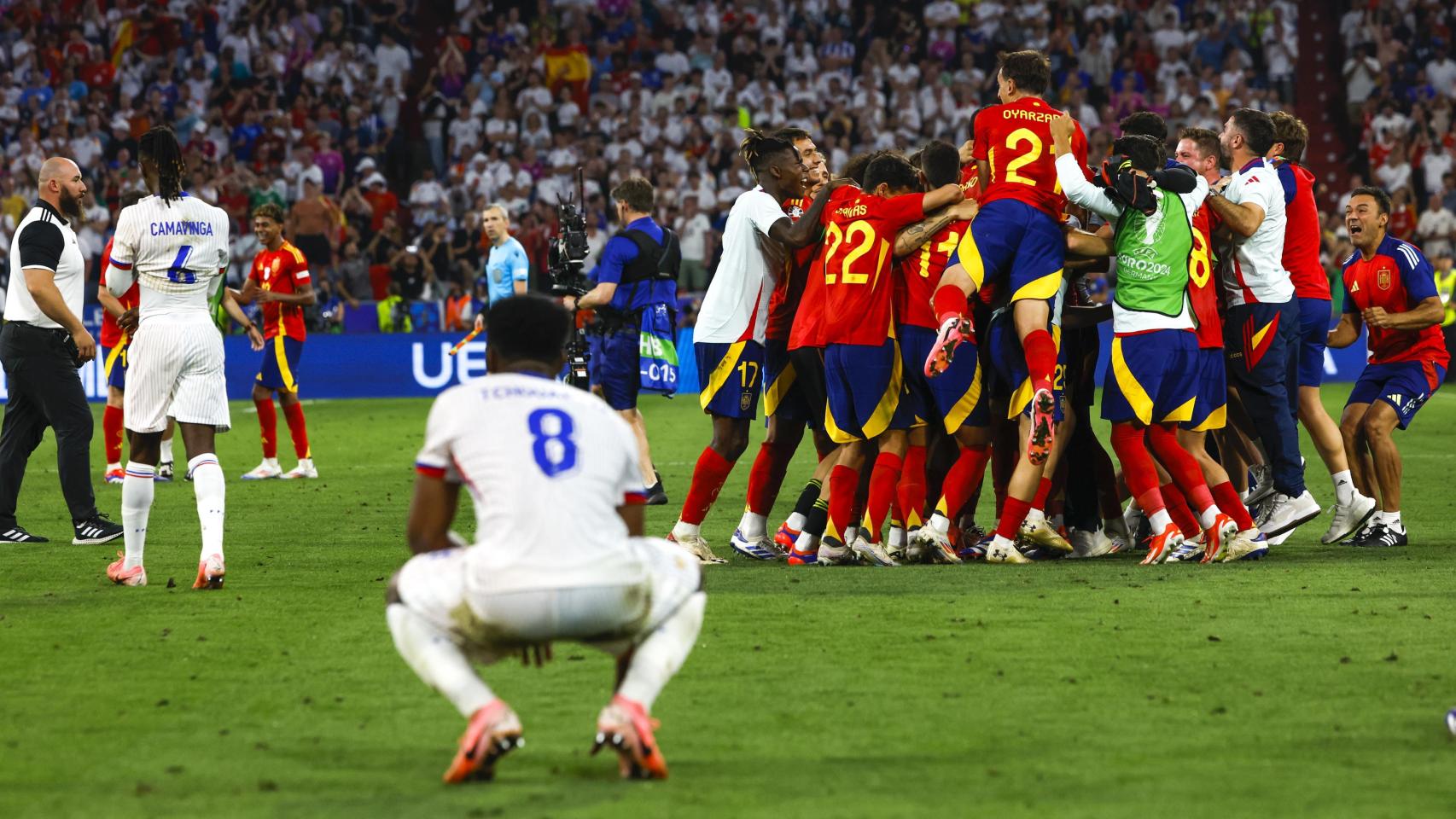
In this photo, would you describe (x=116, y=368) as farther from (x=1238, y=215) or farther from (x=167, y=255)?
(x=1238, y=215)

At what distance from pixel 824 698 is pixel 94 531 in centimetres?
639

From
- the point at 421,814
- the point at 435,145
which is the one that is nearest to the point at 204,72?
the point at 435,145

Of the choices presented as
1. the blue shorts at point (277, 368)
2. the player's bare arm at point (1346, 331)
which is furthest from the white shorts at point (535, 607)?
the blue shorts at point (277, 368)

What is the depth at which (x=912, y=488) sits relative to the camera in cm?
969

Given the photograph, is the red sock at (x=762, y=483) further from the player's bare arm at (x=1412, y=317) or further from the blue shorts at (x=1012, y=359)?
the player's bare arm at (x=1412, y=317)

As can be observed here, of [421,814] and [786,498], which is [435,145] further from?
[421,814]

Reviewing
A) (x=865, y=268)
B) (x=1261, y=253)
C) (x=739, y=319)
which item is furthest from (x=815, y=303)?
(x=1261, y=253)

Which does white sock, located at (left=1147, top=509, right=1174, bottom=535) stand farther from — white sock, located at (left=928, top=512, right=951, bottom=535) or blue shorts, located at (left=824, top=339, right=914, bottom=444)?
blue shorts, located at (left=824, top=339, right=914, bottom=444)

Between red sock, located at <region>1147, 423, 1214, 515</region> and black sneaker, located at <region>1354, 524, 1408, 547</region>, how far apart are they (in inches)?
62.1

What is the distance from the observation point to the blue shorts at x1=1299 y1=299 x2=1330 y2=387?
10.6 metres

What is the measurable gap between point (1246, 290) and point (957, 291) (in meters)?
1.98

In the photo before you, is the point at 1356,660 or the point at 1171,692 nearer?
the point at 1171,692

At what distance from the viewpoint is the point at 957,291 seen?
29.7 ft

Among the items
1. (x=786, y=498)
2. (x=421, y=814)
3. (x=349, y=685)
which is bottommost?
(x=786, y=498)
